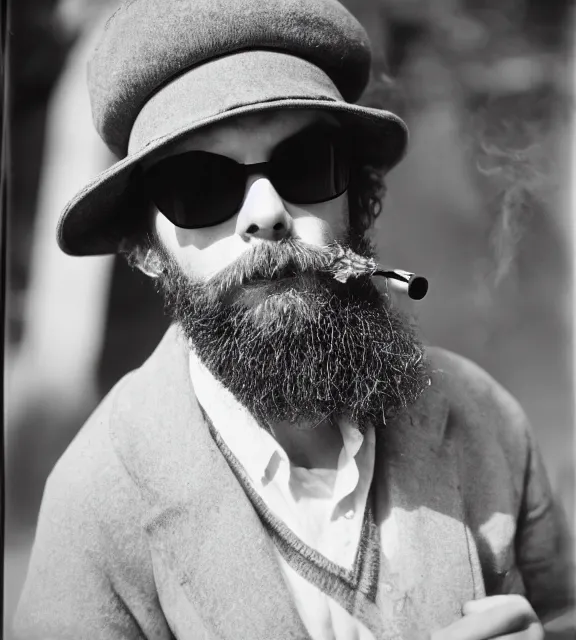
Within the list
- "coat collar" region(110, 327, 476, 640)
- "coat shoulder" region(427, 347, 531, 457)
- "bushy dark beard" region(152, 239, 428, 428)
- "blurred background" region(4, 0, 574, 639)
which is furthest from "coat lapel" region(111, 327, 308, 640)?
"coat shoulder" region(427, 347, 531, 457)

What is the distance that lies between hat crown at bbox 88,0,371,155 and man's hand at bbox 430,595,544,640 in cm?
135

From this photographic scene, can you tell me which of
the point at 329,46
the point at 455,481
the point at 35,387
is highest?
the point at 329,46

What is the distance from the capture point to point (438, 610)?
1.58m

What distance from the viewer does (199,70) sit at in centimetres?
152

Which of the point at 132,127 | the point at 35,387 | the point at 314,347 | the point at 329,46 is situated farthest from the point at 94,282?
the point at 329,46

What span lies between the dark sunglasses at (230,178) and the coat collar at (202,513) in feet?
1.35

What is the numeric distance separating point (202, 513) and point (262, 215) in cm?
68

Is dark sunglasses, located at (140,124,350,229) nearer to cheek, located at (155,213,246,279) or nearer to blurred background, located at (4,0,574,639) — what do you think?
cheek, located at (155,213,246,279)

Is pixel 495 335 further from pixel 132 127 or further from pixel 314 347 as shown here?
pixel 132 127

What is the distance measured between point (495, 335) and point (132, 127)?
1517mm

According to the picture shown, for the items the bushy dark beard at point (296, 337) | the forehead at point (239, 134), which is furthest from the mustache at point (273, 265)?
the forehead at point (239, 134)

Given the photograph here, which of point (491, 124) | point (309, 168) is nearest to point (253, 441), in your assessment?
point (309, 168)

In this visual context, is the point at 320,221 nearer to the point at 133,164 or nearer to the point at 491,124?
the point at 133,164

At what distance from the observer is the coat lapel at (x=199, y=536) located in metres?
1.46
